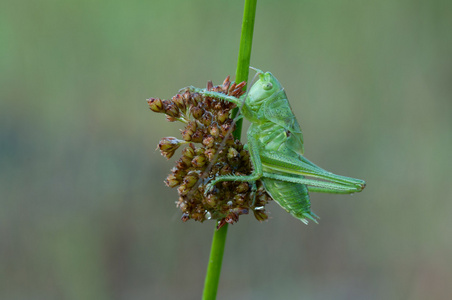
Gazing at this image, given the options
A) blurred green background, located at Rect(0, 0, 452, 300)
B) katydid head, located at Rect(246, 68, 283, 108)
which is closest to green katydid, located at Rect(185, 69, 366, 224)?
katydid head, located at Rect(246, 68, 283, 108)

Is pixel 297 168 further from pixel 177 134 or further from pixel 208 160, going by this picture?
pixel 177 134

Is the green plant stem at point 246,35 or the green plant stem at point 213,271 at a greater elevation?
the green plant stem at point 246,35

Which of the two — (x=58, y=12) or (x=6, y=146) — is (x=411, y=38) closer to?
(x=58, y=12)

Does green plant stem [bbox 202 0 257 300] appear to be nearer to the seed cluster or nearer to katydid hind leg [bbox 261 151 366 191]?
the seed cluster

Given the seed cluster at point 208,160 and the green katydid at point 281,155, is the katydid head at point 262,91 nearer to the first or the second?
the green katydid at point 281,155

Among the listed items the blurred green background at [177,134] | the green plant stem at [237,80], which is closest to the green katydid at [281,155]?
the green plant stem at [237,80]

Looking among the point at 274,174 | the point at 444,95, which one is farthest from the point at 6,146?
the point at 444,95

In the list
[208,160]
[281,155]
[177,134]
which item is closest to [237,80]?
[208,160]
